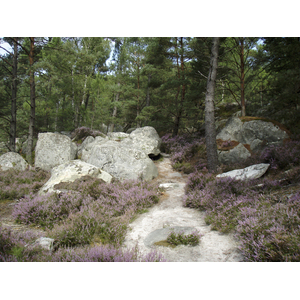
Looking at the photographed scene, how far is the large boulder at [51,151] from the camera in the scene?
1108cm

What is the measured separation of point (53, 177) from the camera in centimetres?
766

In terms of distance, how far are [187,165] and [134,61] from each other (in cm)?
1056

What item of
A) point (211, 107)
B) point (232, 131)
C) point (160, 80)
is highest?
point (160, 80)

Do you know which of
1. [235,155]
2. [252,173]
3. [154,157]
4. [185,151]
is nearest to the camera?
[252,173]

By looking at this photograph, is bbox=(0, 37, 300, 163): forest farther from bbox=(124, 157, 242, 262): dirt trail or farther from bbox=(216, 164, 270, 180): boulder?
bbox=(124, 157, 242, 262): dirt trail

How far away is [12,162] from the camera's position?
10.8 metres

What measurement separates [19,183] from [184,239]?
7.86 m

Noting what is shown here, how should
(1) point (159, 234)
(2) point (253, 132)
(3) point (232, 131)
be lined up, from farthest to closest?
(3) point (232, 131) < (2) point (253, 132) < (1) point (159, 234)

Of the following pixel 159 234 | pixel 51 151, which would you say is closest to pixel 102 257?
pixel 159 234

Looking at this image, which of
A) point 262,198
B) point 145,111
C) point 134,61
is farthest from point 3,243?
point 134,61

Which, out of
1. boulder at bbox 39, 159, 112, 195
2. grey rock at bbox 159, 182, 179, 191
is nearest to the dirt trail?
grey rock at bbox 159, 182, 179, 191

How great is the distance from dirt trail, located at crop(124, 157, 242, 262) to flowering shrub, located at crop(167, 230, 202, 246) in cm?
9

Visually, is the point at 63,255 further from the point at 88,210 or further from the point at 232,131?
the point at 232,131
